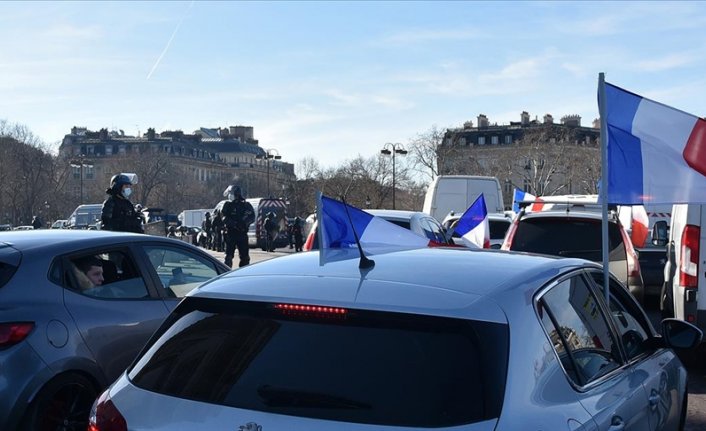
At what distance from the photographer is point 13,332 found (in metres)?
4.81

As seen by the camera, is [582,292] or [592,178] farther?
[592,178]

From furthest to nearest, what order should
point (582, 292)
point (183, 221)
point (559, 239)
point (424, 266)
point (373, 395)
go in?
point (183, 221)
point (559, 239)
point (582, 292)
point (424, 266)
point (373, 395)

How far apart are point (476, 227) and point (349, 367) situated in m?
10.4

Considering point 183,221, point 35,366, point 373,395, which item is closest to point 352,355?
point 373,395

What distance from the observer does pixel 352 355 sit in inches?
105

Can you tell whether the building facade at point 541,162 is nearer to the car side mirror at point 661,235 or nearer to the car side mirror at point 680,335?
the car side mirror at point 661,235

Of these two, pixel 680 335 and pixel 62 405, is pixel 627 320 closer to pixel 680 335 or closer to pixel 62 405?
pixel 680 335

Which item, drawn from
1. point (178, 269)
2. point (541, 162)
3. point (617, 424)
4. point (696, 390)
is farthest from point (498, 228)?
point (541, 162)

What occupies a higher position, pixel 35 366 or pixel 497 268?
pixel 497 268

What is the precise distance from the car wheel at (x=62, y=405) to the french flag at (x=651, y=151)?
3770mm

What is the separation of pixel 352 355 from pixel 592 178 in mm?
73812

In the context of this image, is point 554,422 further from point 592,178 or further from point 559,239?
point 592,178

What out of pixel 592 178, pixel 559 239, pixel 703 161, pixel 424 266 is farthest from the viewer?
pixel 592 178

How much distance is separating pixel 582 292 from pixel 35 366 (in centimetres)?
313
